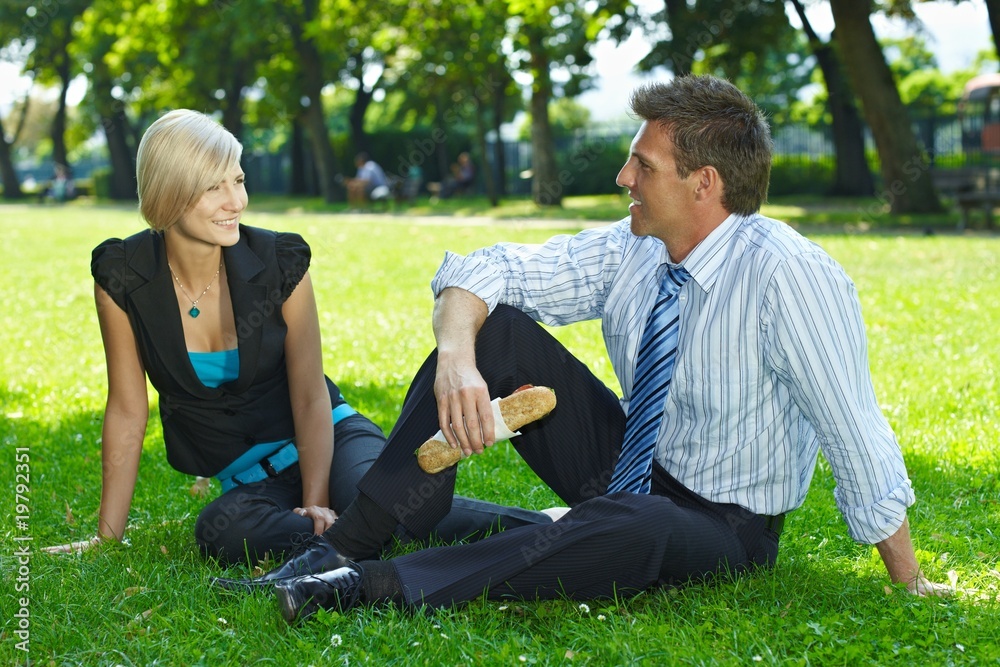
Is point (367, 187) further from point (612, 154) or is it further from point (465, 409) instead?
point (465, 409)

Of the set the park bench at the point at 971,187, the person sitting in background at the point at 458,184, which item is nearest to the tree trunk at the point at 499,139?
Answer: the person sitting in background at the point at 458,184

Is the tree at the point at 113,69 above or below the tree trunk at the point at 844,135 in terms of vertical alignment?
above

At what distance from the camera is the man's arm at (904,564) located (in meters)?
3.08

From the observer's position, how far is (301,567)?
10.3ft

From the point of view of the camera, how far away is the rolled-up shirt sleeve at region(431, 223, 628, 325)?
3.51 metres

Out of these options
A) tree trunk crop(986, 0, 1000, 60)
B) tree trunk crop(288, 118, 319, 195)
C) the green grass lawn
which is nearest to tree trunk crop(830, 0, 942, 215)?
tree trunk crop(986, 0, 1000, 60)

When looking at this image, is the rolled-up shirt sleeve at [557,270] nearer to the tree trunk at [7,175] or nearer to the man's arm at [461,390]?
the man's arm at [461,390]

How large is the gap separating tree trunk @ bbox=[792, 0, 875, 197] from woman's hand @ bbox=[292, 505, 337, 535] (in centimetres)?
2490

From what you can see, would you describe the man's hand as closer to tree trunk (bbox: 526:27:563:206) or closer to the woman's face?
the woman's face

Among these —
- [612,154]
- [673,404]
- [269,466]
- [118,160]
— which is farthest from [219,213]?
[118,160]

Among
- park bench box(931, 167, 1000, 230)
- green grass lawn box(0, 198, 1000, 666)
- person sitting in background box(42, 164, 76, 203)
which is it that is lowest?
green grass lawn box(0, 198, 1000, 666)

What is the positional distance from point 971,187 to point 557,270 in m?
14.2

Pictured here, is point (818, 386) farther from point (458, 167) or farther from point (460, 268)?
point (458, 167)

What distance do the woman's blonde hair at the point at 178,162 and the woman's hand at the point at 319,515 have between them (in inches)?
42.3
